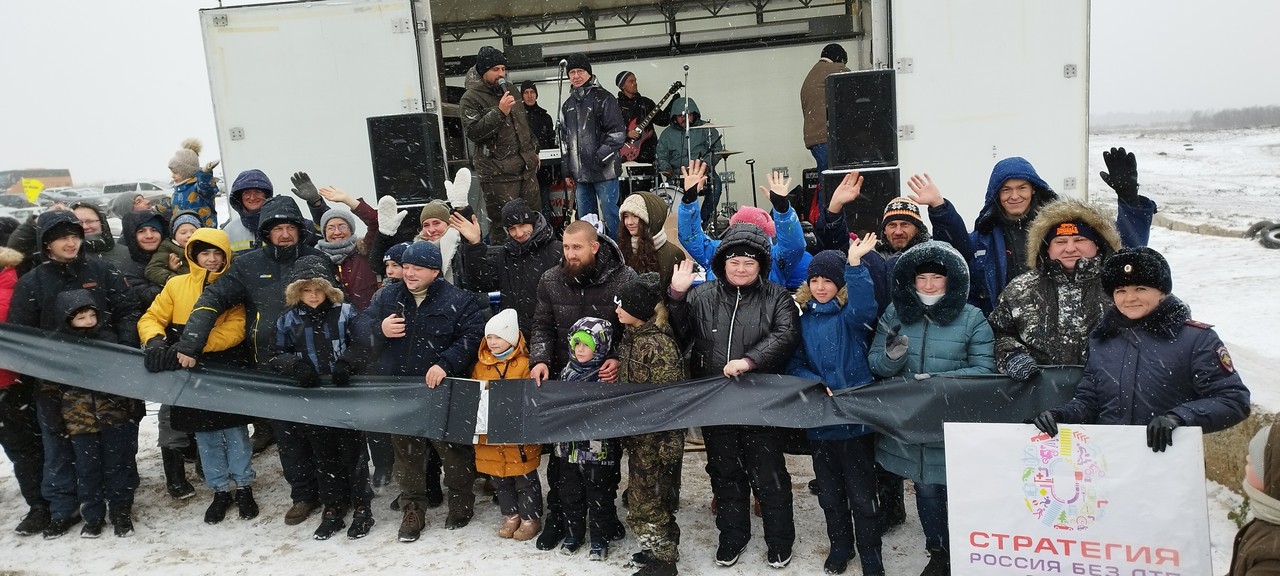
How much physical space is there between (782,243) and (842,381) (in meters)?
0.97

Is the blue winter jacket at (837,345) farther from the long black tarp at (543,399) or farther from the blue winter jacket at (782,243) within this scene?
the blue winter jacket at (782,243)

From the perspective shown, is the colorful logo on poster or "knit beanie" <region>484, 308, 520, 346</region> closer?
the colorful logo on poster

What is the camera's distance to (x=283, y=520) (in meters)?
5.39

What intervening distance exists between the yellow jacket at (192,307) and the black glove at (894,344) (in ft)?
12.0

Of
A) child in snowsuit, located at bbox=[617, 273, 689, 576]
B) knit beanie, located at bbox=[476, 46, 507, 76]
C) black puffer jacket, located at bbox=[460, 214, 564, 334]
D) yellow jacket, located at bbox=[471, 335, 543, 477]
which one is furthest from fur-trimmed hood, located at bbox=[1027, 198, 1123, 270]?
knit beanie, located at bbox=[476, 46, 507, 76]

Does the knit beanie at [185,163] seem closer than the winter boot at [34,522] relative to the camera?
No

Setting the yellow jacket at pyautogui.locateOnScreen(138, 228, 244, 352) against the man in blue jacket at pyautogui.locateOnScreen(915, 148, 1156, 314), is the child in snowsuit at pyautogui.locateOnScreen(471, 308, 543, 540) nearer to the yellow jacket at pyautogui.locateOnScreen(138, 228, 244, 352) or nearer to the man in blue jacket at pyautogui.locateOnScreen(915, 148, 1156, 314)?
the yellow jacket at pyautogui.locateOnScreen(138, 228, 244, 352)

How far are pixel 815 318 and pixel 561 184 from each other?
5.48m

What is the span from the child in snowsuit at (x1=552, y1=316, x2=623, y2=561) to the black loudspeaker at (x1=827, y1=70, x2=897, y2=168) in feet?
7.28

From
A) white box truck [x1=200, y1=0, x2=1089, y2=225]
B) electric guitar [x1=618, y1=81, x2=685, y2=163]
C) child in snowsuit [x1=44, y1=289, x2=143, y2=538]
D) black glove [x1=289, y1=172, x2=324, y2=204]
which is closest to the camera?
child in snowsuit [x1=44, y1=289, x2=143, y2=538]

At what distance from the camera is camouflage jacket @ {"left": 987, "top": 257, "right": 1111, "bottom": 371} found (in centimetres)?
397

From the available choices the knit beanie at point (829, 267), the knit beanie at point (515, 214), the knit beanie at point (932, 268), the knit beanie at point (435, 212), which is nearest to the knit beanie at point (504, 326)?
the knit beanie at point (515, 214)

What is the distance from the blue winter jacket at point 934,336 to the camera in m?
4.01

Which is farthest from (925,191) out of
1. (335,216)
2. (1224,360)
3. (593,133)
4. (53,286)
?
(53,286)
